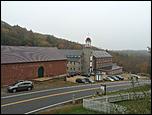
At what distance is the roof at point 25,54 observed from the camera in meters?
38.3

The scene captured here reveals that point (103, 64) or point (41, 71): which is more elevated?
point (103, 64)

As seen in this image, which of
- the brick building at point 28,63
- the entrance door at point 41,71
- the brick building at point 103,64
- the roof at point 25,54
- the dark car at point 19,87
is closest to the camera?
the dark car at point 19,87

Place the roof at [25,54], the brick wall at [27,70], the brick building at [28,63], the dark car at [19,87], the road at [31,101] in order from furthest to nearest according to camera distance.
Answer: the roof at [25,54] < the brick building at [28,63] < the brick wall at [27,70] < the dark car at [19,87] < the road at [31,101]

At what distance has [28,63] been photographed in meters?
41.2

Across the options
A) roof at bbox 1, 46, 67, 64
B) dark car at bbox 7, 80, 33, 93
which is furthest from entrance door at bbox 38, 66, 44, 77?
dark car at bbox 7, 80, 33, 93

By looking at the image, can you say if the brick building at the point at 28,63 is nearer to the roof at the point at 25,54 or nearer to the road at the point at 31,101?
the roof at the point at 25,54

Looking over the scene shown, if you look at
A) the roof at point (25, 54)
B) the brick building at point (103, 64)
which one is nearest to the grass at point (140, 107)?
the roof at point (25, 54)

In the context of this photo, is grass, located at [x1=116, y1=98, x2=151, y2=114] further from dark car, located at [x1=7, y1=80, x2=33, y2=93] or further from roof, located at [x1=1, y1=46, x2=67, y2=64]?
roof, located at [x1=1, y1=46, x2=67, y2=64]

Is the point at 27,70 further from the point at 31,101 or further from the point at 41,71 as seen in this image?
the point at 31,101

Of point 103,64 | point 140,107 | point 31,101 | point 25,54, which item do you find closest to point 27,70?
point 25,54

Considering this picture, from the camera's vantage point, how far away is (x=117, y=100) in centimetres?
2720

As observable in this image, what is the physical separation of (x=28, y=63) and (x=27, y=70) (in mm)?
1147

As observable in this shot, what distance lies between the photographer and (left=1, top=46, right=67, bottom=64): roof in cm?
3835

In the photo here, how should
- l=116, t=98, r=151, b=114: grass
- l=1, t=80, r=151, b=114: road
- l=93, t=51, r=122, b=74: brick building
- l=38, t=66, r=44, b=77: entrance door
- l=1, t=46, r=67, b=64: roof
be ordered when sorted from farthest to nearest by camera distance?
l=93, t=51, r=122, b=74: brick building < l=38, t=66, r=44, b=77: entrance door < l=1, t=46, r=67, b=64: roof < l=1, t=80, r=151, b=114: road < l=116, t=98, r=151, b=114: grass
